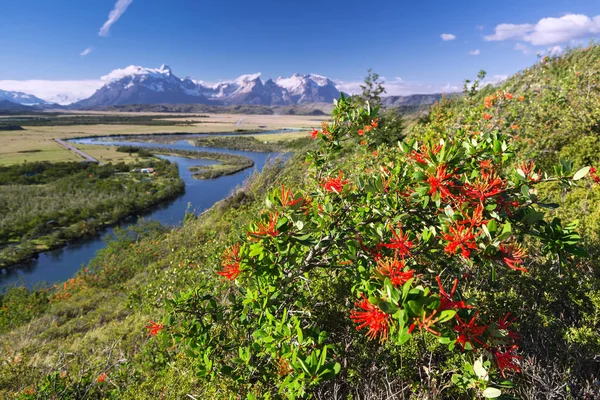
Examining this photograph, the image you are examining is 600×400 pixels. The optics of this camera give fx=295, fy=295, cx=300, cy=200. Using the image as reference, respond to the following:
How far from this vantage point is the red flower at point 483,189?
4.82ft

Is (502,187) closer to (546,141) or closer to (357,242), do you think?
(357,242)

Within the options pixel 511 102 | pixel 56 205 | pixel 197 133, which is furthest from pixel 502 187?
pixel 197 133

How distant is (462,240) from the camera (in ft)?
4.63

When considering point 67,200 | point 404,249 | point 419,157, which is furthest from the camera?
point 67,200

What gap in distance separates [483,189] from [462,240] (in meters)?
0.29

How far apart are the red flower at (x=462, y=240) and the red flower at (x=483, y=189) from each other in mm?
186

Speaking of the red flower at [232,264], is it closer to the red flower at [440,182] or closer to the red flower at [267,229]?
the red flower at [267,229]

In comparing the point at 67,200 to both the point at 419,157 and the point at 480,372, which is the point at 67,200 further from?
the point at 480,372

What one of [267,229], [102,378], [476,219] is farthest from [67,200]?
[476,219]

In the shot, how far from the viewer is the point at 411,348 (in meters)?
2.41

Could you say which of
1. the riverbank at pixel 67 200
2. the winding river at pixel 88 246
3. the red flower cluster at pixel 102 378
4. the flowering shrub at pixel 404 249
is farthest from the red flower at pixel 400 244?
the riverbank at pixel 67 200

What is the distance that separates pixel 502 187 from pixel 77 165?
67.1 m

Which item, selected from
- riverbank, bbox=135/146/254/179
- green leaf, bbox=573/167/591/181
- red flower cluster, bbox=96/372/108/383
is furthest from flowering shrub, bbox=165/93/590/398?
riverbank, bbox=135/146/254/179

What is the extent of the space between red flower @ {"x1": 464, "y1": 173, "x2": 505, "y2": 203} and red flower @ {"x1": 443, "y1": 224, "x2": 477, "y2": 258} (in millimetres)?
186
